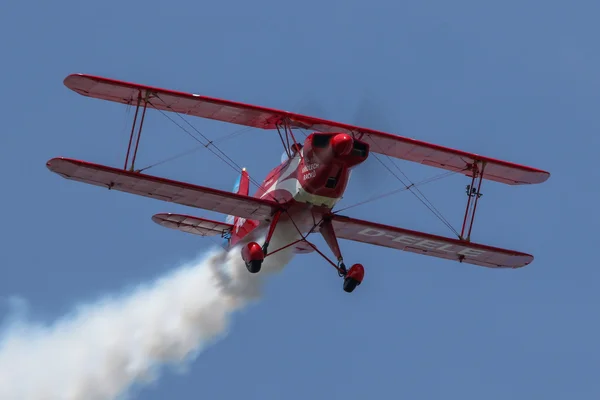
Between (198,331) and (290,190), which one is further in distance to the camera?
(198,331)

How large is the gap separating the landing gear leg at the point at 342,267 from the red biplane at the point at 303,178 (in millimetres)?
18

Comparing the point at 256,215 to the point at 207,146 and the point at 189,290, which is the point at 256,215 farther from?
the point at 189,290

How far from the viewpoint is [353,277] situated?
2827 centimetres

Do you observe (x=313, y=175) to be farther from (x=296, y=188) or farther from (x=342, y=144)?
(x=342, y=144)

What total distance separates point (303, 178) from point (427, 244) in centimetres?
368

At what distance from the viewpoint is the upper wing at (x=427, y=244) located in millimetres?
29719

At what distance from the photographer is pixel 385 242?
30.5 m

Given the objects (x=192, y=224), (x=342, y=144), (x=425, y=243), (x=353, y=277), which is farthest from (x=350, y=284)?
(x=192, y=224)

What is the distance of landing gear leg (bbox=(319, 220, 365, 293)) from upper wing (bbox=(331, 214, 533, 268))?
12.9 inches

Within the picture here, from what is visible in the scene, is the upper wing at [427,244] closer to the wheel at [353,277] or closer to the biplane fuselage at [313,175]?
the biplane fuselage at [313,175]

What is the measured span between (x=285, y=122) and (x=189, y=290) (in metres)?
5.69

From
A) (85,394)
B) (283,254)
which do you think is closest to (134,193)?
(283,254)

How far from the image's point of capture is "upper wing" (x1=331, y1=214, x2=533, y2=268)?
29.7 m

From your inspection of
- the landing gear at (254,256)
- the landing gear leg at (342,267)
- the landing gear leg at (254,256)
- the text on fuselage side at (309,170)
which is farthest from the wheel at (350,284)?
the text on fuselage side at (309,170)
